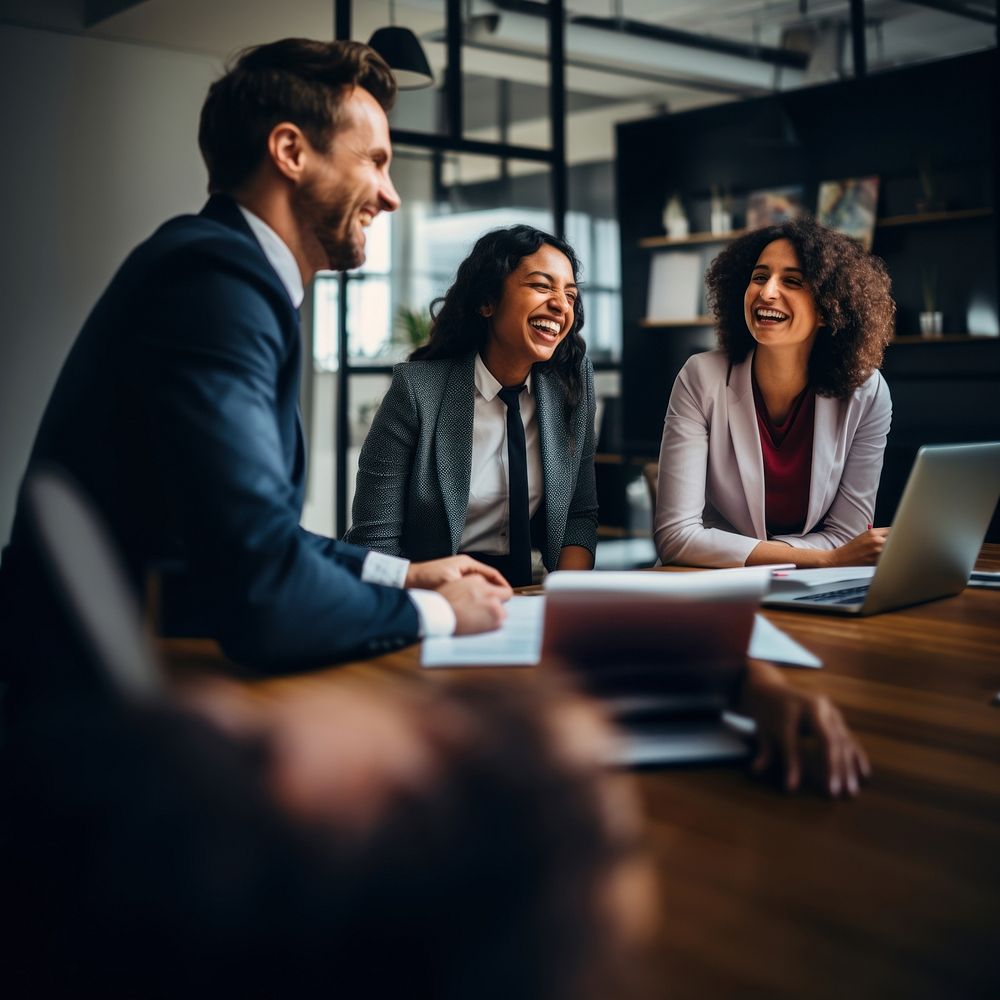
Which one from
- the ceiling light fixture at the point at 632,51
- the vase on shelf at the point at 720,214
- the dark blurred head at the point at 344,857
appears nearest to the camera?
the dark blurred head at the point at 344,857

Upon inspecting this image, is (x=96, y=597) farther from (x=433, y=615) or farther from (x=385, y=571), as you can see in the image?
(x=385, y=571)

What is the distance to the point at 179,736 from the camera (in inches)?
15.9

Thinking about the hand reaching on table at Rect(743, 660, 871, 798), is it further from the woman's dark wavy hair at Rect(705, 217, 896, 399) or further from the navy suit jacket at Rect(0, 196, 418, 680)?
the woman's dark wavy hair at Rect(705, 217, 896, 399)

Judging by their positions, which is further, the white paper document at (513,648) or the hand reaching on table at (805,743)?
the white paper document at (513,648)

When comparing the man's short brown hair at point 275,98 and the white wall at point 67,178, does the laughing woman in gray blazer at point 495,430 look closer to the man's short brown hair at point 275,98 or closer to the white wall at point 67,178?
the man's short brown hair at point 275,98

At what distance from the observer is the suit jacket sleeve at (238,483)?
46.4 inches

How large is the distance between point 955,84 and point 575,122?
3990 millimetres

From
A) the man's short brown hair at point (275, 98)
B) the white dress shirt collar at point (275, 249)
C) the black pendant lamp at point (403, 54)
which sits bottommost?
the white dress shirt collar at point (275, 249)

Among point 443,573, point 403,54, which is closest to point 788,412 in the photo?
point 443,573


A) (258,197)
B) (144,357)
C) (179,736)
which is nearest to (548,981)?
(179,736)

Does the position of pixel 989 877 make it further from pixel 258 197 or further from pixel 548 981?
pixel 258 197

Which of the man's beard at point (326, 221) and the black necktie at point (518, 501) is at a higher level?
the man's beard at point (326, 221)

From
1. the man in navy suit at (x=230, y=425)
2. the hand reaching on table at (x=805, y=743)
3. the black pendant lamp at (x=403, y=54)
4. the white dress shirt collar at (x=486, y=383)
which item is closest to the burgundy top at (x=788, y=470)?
the white dress shirt collar at (x=486, y=383)

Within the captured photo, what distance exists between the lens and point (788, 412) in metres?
2.70
